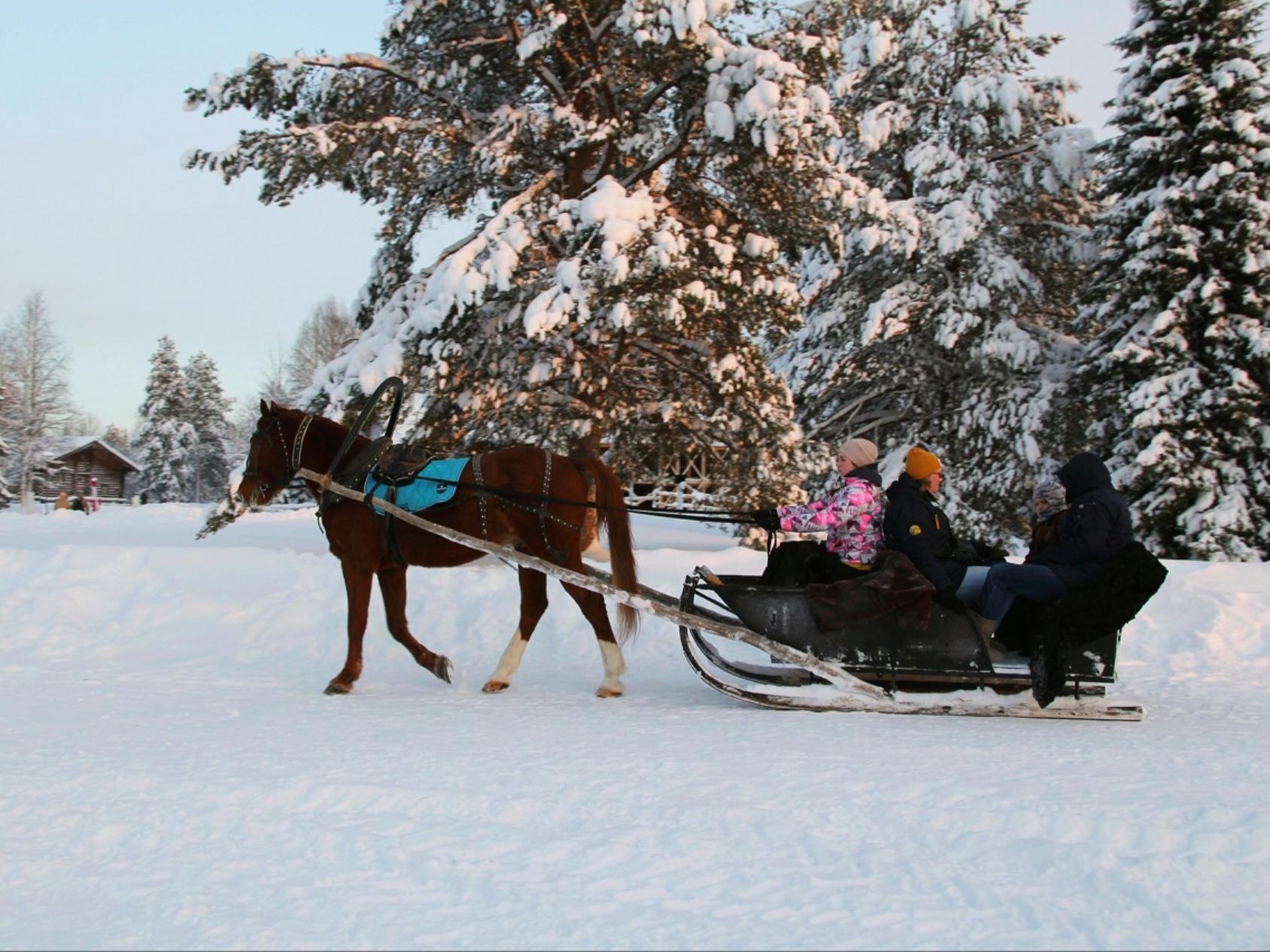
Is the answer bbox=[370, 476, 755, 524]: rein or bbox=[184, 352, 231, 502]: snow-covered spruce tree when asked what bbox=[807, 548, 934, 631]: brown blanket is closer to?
bbox=[370, 476, 755, 524]: rein

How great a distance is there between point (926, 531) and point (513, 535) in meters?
2.91

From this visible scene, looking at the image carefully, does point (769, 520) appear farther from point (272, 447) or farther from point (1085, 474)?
point (272, 447)

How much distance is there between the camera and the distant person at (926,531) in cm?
651

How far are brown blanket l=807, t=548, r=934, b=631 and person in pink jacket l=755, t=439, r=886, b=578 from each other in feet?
0.73

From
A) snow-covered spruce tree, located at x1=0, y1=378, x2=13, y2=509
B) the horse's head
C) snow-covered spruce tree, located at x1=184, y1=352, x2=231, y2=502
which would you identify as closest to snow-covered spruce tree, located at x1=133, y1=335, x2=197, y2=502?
snow-covered spruce tree, located at x1=184, y1=352, x2=231, y2=502

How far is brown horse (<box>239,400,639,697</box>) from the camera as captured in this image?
768 cm

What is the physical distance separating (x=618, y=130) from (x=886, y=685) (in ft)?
26.9

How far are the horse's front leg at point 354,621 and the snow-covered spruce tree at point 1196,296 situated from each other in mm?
12338

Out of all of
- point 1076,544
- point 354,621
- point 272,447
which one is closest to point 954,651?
point 1076,544

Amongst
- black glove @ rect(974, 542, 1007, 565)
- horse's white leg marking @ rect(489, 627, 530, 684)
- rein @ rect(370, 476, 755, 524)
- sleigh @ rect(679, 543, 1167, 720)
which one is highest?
rein @ rect(370, 476, 755, 524)

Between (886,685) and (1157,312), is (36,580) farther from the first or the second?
(1157,312)

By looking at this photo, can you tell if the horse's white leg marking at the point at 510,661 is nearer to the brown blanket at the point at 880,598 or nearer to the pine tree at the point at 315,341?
the brown blanket at the point at 880,598

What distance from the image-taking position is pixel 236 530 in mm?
20641

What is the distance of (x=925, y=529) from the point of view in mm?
6574
